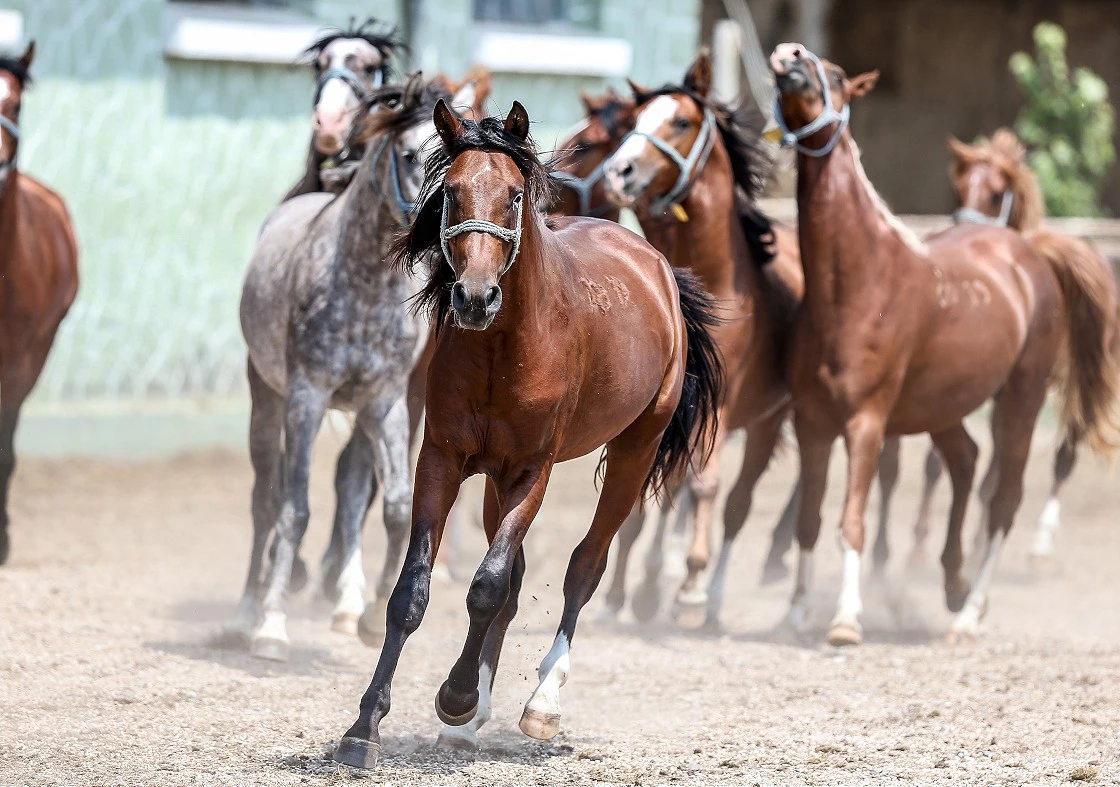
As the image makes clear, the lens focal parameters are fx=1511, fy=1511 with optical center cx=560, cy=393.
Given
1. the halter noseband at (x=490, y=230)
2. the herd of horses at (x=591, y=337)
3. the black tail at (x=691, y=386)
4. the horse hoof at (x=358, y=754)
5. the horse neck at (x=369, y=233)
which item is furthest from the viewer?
the horse neck at (x=369, y=233)

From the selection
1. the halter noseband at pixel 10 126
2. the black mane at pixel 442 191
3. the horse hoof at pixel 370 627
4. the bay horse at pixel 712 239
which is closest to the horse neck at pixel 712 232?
the bay horse at pixel 712 239

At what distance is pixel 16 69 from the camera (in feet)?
23.2

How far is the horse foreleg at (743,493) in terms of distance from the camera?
275 inches

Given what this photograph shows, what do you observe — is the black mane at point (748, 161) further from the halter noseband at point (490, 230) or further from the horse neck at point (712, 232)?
the halter noseband at point (490, 230)

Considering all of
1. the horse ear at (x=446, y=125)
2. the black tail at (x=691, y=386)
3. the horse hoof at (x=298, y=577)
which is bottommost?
the horse hoof at (x=298, y=577)

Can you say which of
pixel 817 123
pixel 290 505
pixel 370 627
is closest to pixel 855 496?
pixel 817 123

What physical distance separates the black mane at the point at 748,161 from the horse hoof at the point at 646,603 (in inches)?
64.3

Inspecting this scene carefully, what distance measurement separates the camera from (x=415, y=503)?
4.34m

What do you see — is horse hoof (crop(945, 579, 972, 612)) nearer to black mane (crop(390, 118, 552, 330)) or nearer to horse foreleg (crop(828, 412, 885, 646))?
horse foreleg (crop(828, 412, 885, 646))

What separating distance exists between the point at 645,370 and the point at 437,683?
1.53 metres

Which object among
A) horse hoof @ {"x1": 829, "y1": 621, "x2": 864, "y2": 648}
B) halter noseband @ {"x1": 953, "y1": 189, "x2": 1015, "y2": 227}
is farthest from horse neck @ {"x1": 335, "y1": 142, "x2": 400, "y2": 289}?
halter noseband @ {"x1": 953, "y1": 189, "x2": 1015, "y2": 227}

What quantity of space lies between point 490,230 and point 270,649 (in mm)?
2374

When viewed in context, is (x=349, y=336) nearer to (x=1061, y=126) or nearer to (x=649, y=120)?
(x=649, y=120)

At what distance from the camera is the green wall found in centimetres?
1008
